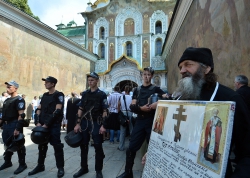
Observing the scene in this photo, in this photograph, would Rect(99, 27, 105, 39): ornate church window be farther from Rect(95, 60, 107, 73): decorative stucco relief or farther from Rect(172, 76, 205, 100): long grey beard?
Rect(172, 76, 205, 100): long grey beard

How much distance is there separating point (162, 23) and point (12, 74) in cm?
1519

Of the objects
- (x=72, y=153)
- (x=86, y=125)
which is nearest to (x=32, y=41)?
(x=72, y=153)

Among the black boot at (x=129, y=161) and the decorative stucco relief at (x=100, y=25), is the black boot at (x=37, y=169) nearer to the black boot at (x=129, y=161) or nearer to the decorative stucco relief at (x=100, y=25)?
the black boot at (x=129, y=161)

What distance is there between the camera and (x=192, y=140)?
1287 mm

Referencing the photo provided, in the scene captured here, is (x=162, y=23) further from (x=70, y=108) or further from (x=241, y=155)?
(x=241, y=155)

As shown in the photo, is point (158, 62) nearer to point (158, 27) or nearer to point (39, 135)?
point (158, 27)

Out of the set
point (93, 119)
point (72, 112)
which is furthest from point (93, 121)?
point (72, 112)

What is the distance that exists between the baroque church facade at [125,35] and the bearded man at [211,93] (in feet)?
58.6

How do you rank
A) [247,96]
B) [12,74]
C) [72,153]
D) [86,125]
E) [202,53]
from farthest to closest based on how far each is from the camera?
[12,74] < [72,153] < [86,125] < [247,96] < [202,53]

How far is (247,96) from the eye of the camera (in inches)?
128

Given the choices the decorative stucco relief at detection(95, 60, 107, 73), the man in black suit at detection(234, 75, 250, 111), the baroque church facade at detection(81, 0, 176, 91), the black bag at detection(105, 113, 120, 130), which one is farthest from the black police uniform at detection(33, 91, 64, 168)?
the decorative stucco relief at detection(95, 60, 107, 73)

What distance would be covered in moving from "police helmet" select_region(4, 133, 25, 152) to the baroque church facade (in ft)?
51.8

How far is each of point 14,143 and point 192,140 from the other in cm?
396

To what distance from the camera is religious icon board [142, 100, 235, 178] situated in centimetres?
109
